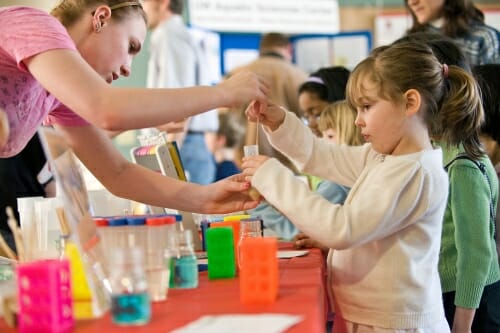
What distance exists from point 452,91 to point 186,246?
0.81 m

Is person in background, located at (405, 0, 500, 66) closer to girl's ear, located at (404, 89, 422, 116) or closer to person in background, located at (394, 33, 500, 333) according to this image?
person in background, located at (394, 33, 500, 333)

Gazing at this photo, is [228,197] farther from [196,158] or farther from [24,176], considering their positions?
[196,158]

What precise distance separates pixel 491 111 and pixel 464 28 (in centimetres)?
79

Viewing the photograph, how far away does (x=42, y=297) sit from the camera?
1.11 meters

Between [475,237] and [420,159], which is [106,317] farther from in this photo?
[475,237]

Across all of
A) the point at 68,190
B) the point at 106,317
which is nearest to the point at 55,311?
the point at 106,317

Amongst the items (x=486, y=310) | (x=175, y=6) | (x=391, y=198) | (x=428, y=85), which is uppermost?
(x=175, y=6)

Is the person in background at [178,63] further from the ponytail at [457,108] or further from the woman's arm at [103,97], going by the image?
the woman's arm at [103,97]

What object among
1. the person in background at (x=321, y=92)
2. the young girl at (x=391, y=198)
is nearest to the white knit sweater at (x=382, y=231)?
the young girl at (x=391, y=198)

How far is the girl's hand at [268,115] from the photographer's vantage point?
1.87 m

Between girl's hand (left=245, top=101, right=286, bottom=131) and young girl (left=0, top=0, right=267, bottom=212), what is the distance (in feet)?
0.57

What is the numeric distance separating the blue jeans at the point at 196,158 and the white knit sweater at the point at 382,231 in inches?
111

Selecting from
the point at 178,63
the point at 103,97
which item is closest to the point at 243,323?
the point at 103,97

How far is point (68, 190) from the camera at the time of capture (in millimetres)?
1348
